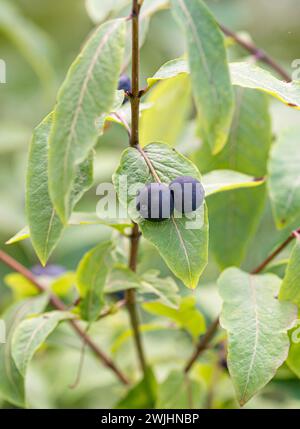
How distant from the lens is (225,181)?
111cm

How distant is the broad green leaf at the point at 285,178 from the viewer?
3.58ft

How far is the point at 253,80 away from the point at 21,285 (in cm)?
66

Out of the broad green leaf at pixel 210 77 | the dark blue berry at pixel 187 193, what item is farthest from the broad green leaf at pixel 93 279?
the broad green leaf at pixel 210 77

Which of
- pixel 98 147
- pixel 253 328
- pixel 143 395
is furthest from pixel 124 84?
pixel 98 147

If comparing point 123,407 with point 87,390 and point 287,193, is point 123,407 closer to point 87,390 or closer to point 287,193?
point 87,390

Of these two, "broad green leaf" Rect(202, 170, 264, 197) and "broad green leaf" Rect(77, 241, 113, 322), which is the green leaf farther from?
"broad green leaf" Rect(77, 241, 113, 322)

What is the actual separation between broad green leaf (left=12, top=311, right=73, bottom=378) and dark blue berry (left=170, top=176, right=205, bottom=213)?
30 centimetres

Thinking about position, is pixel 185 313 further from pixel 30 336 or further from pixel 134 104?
pixel 134 104

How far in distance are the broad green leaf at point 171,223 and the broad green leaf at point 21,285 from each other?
53 cm

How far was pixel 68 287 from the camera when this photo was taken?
1393 mm

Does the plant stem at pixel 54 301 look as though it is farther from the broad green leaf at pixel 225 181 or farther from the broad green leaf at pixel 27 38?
the broad green leaf at pixel 27 38

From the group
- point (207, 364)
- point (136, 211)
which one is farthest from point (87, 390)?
point (136, 211)

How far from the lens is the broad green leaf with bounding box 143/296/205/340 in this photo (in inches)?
48.5

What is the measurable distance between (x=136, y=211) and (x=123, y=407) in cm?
49
